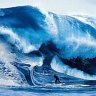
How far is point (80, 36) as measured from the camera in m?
5.09

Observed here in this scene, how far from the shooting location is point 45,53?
4.94 metres

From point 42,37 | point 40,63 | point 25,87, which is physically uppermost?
point 42,37

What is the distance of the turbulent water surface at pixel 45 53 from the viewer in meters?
4.79

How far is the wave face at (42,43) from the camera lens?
189 inches

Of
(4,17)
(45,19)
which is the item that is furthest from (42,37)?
(4,17)

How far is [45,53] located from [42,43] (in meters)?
0.14

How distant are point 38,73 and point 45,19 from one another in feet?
2.35

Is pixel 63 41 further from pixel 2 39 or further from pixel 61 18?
pixel 2 39

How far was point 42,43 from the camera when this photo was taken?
4902mm

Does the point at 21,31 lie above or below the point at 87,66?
above

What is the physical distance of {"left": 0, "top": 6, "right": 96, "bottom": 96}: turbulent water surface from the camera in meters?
4.79

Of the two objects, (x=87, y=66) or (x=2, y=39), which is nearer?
(x=2, y=39)

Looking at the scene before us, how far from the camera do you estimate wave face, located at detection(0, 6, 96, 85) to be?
15.8 ft

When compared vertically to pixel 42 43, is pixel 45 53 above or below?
below
